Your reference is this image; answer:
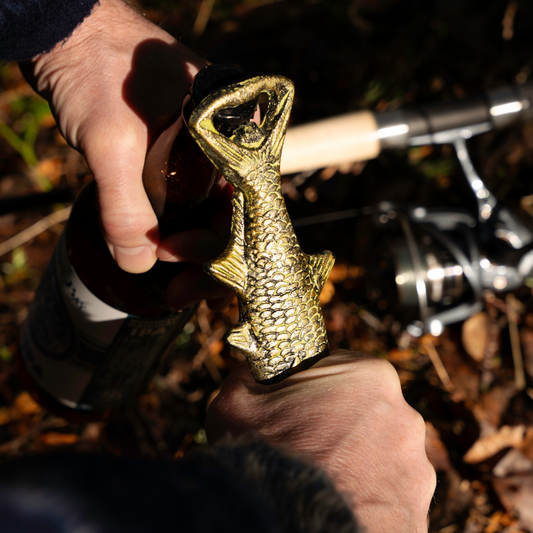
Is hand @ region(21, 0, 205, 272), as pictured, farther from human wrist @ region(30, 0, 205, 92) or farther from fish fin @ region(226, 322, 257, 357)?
fish fin @ region(226, 322, 257, 357)

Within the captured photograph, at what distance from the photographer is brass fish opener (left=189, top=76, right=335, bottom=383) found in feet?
2.47

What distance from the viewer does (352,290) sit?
7.09ft

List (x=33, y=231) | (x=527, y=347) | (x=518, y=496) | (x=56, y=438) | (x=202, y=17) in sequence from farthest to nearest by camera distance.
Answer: (x=202, y=17) → (x=33, y=231) → (x=527, y=347) → (x=56, y=438) → (x=518, y=496)

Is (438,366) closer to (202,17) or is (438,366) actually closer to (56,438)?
(56,438)

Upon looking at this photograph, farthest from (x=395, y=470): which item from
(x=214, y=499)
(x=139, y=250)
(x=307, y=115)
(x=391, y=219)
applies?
(x=307, y=115)

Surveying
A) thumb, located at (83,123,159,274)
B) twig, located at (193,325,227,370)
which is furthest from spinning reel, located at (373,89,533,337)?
thumb, located at (83,123,159,274)

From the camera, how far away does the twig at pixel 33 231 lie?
2.26 meters

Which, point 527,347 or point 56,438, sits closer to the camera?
point 56,438

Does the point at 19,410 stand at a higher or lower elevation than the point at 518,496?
higher

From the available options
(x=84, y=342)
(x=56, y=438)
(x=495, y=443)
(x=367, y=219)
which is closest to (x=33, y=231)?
(x=56, y=438)

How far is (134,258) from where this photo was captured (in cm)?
105

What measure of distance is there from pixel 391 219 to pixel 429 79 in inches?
46.7

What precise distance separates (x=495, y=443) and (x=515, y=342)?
1.73 feet

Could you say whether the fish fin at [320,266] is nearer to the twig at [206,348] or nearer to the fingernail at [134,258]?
the fingernail at [134,258]
